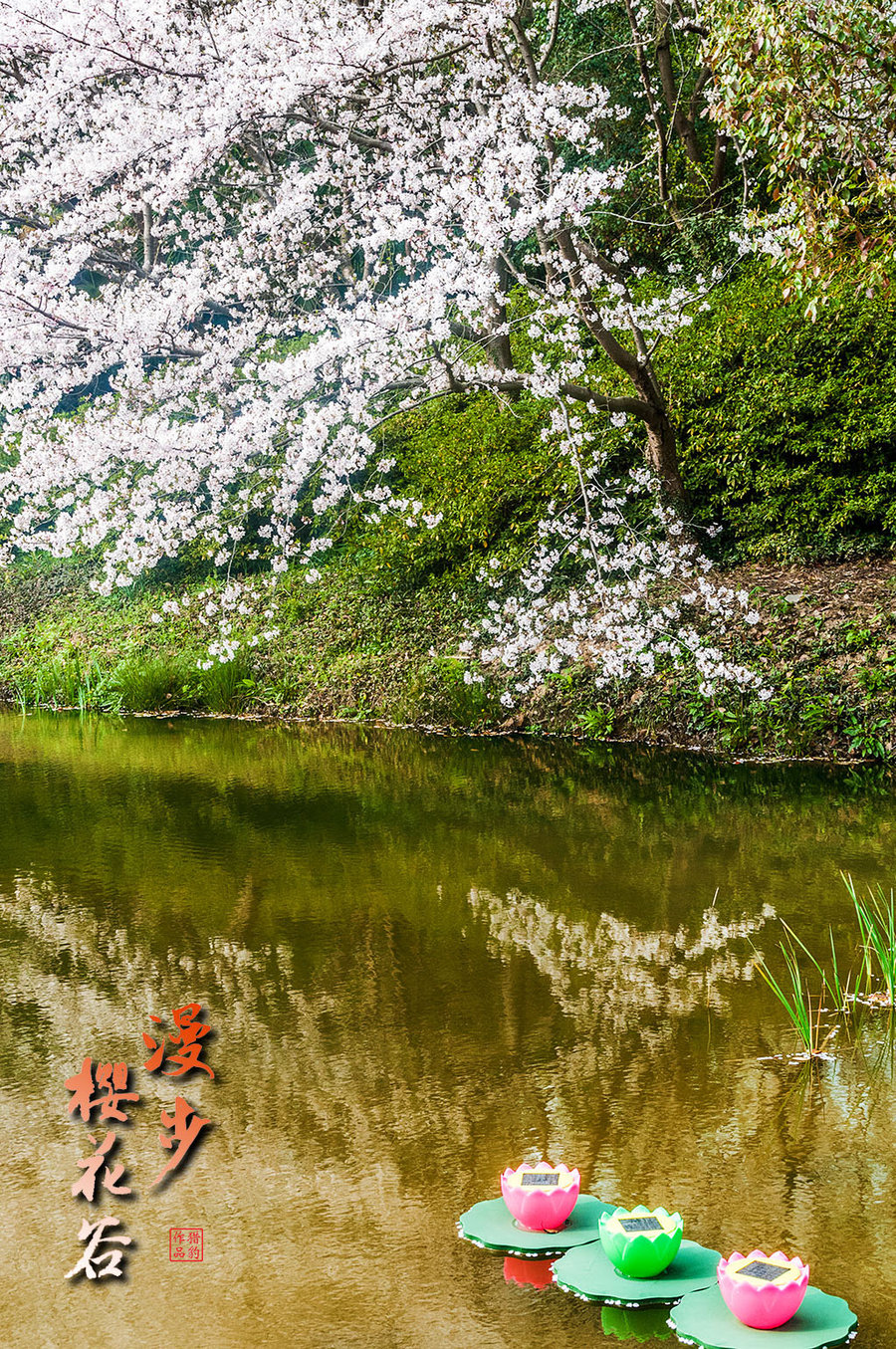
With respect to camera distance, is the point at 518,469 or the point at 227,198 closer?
the point at 518,469

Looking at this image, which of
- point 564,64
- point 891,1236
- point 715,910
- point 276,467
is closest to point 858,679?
point 715,910

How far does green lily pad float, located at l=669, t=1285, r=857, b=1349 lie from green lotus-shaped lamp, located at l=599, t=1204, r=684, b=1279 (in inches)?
3.6

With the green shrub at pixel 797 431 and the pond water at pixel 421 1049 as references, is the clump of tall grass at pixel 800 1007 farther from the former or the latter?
the green shrub at pixel 797 431

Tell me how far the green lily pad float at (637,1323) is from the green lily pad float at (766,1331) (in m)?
0.03

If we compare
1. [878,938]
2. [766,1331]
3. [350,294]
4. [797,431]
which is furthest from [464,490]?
[766,1331]

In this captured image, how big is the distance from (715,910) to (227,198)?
1338 cm

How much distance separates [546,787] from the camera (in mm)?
7871

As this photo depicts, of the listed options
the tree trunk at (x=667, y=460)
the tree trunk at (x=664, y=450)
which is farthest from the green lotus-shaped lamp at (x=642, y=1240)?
the tree trunk at (x=667, y=460)

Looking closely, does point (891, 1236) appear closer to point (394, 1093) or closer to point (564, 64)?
point (394, 1093)

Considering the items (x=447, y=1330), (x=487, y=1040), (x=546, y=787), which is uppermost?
(x=546, y=787)

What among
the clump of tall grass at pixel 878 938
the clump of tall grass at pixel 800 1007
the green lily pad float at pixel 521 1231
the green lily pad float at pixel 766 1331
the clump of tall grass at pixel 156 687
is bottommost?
the green lily pad float at pixel 766 1331

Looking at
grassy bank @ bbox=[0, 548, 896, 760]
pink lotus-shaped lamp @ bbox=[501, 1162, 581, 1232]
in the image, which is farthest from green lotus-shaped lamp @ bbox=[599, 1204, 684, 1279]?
grassy bank @ bbox=[0, 548, 896, 760]

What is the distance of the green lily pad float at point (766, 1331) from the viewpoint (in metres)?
2.17

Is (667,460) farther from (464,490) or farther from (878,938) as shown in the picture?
(878,938)
